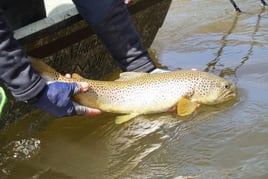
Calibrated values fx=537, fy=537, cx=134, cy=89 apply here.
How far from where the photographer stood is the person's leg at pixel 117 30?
3701mm

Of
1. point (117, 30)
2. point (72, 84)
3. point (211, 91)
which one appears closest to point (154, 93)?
point (211, 91)

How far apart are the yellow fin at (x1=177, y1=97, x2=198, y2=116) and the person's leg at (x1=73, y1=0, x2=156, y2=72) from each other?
0.41m

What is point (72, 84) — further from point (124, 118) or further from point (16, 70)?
point (124, 118)

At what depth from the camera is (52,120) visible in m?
3.96

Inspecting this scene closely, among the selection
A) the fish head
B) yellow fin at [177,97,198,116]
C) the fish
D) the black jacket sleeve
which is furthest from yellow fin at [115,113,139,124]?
the black jacket sleeve

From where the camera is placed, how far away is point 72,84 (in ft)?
10.8

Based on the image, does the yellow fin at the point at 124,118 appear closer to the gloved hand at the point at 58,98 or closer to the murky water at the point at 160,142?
the murky water at the point at 160,142

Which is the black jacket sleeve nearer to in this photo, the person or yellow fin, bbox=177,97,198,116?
the person

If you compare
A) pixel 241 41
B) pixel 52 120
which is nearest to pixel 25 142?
pixel 52 120

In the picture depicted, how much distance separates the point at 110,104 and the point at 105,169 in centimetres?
58

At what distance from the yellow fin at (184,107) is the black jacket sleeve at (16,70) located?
997 mm

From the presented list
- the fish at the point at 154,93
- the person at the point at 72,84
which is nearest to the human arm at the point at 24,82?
the person at the point at 72,84

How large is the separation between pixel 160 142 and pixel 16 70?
1018mm

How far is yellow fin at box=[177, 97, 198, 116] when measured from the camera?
364 cm
